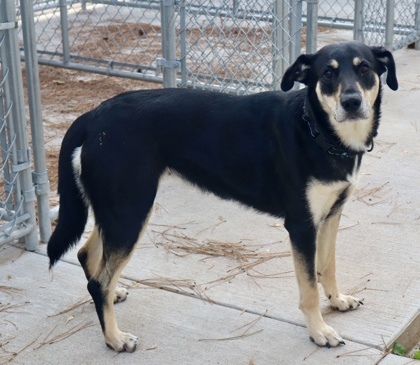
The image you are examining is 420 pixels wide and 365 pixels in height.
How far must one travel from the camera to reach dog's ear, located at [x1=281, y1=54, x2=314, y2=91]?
314 cm

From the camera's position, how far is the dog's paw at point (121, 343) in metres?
3.14

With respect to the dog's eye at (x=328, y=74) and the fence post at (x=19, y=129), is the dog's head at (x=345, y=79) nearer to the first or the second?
the dog's eye at (x=328, y=74)

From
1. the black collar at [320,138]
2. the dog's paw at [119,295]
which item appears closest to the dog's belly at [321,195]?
the black collar at [320,138]

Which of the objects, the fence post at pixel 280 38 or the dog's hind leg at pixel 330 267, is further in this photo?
the fence post at pixel 280 38

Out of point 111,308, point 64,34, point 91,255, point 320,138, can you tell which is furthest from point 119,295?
point 64,34

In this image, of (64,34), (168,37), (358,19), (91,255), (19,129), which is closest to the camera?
(91,255)

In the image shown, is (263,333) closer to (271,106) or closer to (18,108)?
(271,106)

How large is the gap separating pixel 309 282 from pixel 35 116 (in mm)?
1679

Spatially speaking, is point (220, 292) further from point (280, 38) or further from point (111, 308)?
point (280, 38)

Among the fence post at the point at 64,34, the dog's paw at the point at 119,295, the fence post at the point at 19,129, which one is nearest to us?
the dog's paw at the point at 119,295

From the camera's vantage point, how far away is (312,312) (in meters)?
3.16

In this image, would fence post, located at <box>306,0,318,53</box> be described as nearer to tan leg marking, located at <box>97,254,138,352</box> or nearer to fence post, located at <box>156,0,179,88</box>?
fence post, located at <box>156,0,179,88</box>

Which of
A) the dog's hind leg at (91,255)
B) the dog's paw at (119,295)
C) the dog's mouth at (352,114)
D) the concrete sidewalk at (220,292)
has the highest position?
the dog's mouth at (352,114)

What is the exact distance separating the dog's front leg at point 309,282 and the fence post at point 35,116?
4.90 ft
